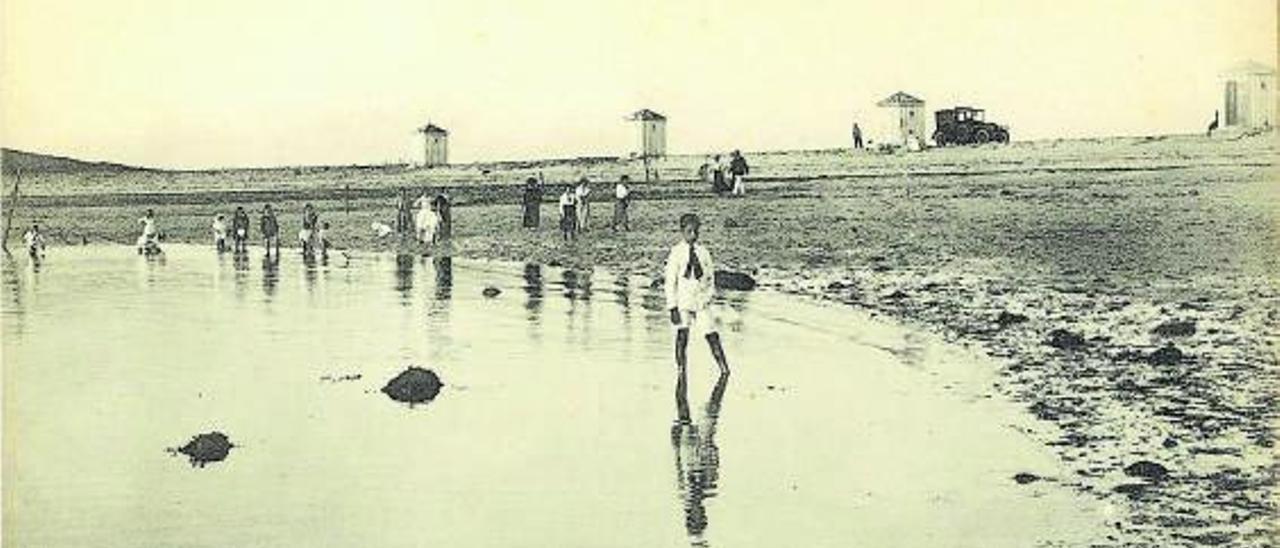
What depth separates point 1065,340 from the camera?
12.7 m

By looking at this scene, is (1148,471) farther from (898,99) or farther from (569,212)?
(569,212)

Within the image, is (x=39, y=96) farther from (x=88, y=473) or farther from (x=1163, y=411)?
(x=1163, y=411)

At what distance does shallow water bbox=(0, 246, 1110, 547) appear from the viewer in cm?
761

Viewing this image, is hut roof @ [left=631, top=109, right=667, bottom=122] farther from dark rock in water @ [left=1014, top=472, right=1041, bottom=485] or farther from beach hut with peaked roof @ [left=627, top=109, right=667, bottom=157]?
dark rock in water @ [left=1014, top=472, right=1041, bottom=485]

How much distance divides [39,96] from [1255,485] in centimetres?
832

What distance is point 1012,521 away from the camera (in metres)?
7.40

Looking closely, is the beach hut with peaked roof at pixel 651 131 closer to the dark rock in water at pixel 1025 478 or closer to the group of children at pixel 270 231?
the group of children at pixel 270 231

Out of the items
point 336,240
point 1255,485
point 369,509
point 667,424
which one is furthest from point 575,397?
point 336,240

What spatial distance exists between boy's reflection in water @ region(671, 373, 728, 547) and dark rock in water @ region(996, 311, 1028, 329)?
4208mm

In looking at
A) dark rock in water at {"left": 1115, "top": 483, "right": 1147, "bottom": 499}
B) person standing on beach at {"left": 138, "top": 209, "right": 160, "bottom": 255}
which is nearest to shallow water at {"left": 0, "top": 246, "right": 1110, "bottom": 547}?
dark rock in water at {"left": 1115, "top": 483, "right": 1147, "bottom": 499}

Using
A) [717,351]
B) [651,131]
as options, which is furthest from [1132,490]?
[651,131]

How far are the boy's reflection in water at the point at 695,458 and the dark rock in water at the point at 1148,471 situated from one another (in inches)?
88.6

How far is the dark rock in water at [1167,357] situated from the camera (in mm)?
11508

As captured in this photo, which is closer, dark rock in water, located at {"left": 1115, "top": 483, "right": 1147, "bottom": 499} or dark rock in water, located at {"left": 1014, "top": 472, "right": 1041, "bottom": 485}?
dark rock in water, located at {"left": 1115, "top": 483, "right": 1147, "bottom": 499}
